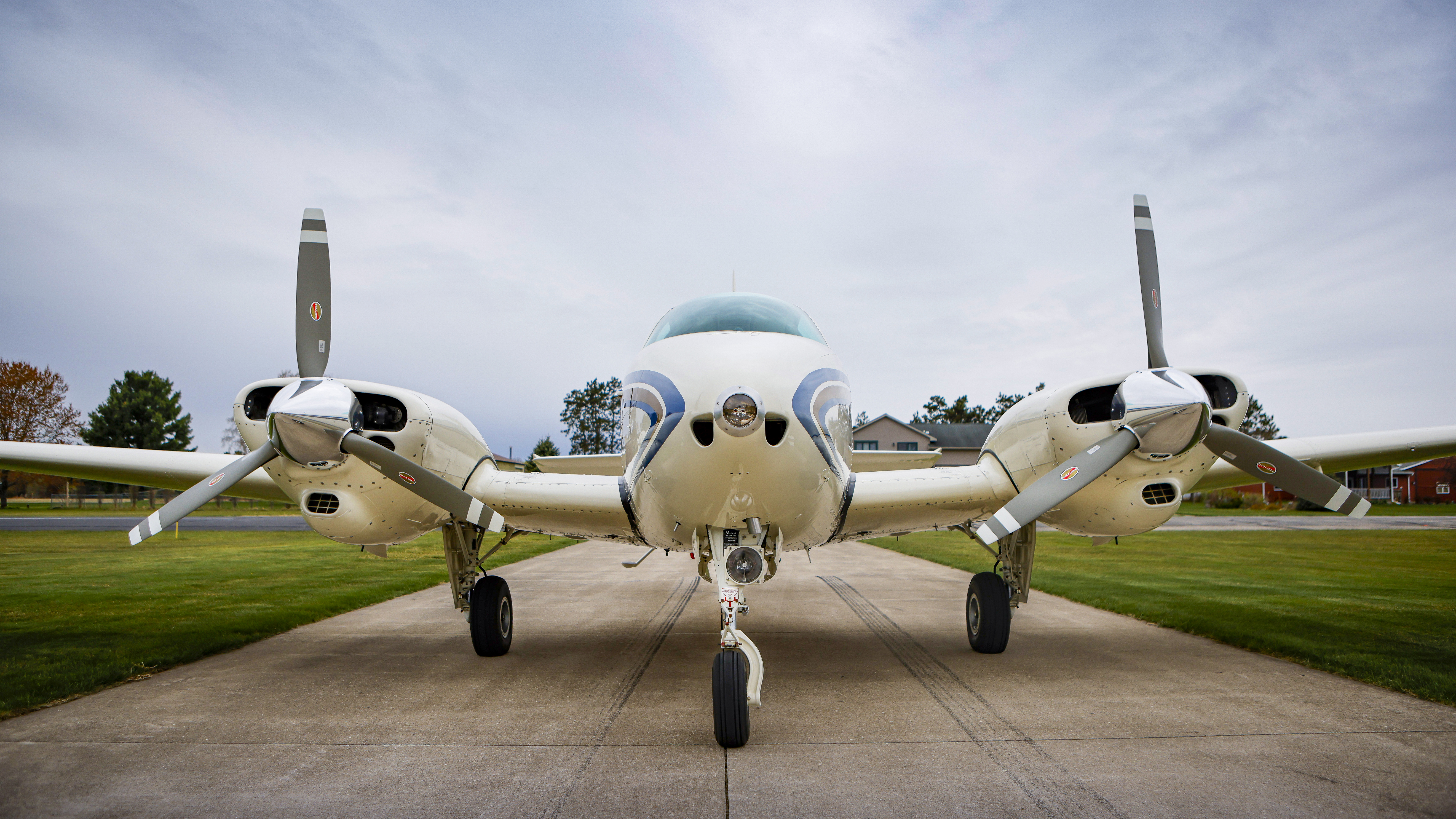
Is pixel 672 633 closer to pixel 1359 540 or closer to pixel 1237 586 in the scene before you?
pixel 1237 586

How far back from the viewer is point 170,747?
4.38 metres

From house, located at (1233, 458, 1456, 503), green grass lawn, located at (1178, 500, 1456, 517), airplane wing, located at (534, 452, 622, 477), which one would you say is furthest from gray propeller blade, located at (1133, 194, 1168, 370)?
house, located at (1233, 458, 1456, 503)

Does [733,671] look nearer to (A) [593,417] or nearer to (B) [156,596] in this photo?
(B) [156,596]

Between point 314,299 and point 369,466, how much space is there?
1777 mm

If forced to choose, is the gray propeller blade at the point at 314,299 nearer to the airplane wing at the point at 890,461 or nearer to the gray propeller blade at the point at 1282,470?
the airplane wing at the point at 890,461

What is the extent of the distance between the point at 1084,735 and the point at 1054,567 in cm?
1291

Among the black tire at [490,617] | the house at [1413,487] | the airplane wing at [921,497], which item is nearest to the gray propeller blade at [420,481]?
the black tire at [490,617]

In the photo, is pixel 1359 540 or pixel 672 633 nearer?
pixel 672 633

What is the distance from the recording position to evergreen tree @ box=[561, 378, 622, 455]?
8081 centimetres

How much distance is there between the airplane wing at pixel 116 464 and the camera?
7004 millimetres

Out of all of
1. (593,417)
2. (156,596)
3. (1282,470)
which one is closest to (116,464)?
(156,596)

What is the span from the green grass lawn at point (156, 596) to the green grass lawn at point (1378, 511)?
4248cm

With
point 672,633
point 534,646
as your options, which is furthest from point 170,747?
point 672,633

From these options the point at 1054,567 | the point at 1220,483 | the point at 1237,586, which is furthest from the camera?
the point at 1054,567
